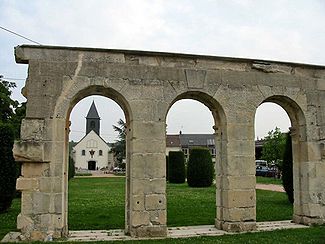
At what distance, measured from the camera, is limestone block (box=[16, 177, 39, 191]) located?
7.72 meters

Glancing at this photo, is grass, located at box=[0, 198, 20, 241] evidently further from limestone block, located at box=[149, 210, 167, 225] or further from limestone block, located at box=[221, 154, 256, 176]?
limestone block, located at box=[221, 154, 256, 176]

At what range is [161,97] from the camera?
8.52 meters

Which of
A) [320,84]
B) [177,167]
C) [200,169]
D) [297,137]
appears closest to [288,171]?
[297,137]

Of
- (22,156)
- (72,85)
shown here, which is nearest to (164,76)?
(72,85)

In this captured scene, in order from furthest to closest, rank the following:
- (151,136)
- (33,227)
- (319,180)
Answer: (319,180) → (151,136) → (33,227)

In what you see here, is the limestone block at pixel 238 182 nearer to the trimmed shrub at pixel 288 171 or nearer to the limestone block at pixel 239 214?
the limestone block at pixel 239 214

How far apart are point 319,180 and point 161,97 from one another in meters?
4.51

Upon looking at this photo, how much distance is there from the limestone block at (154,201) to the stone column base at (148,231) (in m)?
0.42

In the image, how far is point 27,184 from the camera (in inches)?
305

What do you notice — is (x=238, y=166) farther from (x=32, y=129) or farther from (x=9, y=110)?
(x=9, y=110)

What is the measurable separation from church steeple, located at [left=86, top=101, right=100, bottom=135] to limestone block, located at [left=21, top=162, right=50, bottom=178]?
218ft

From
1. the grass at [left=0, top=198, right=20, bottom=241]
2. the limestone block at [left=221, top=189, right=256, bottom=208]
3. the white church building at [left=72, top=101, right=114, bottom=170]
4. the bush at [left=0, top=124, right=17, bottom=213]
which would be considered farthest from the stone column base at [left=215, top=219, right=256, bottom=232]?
the white church building at [left=72, top=101, right=114, bottom=170]

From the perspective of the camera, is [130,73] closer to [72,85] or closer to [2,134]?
[72,85]

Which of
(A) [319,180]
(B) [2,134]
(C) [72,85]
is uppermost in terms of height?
(C) [72,85]
